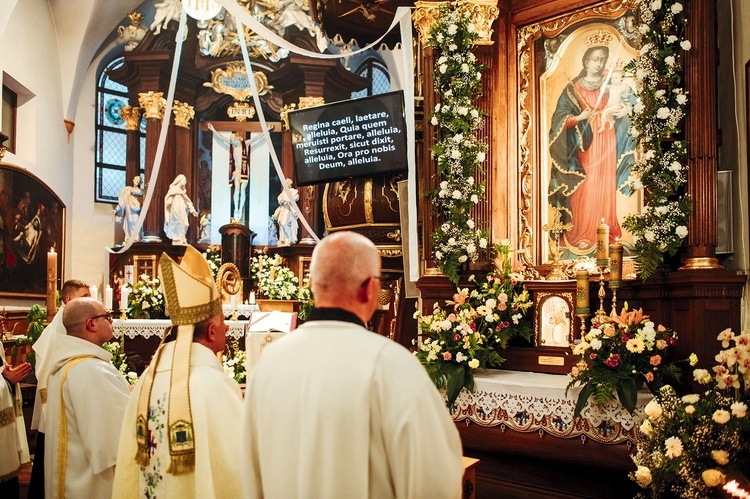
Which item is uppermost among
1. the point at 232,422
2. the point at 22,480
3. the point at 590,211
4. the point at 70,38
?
the point at 70,38

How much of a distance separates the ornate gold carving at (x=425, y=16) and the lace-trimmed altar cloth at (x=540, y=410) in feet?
11.2

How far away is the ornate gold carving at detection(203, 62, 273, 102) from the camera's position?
15.5 meters

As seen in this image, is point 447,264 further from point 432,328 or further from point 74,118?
point 74,118

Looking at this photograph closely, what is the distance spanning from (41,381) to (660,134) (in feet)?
16.3

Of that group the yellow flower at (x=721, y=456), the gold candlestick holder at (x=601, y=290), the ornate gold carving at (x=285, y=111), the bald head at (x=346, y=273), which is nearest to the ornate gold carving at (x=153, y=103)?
the ornate gold carving at (x=285, y=111)

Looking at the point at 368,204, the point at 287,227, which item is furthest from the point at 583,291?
the point at 287,227

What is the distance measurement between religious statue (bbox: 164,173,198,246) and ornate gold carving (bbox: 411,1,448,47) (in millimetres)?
8756

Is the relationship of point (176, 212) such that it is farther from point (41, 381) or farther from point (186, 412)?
point (186, 412)

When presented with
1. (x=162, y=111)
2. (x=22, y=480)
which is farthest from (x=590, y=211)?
(x=162, y=111)

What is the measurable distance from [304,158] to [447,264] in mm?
3720

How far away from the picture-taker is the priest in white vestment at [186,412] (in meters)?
2.96

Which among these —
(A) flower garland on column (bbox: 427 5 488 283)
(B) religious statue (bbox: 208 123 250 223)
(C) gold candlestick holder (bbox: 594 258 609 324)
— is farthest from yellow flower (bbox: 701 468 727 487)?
(B) religious statue (bbox: 208 123 250 223)

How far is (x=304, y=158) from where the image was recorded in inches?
379

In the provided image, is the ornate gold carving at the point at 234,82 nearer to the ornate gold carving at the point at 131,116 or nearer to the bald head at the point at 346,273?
the ornate gold carving at the point at 131,116
